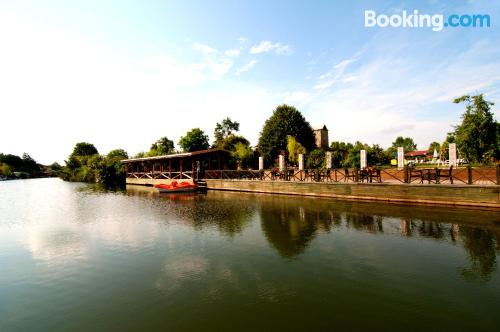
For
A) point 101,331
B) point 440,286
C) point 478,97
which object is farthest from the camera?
point 478,97

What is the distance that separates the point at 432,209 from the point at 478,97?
738 inches

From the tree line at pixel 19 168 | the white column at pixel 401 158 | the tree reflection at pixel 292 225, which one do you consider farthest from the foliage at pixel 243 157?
the tree line at pixel 19 168

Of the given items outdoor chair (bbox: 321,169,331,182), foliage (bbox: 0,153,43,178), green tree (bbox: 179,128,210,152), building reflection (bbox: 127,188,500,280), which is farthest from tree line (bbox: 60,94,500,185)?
foliage (bbox: 0,153,43,178)

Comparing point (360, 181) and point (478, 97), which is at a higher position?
point (478, 97)

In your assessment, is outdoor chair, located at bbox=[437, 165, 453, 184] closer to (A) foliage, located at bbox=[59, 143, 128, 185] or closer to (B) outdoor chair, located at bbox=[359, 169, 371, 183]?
(B) outdoor chair, located at bbox=[359, 169, 371, 183]

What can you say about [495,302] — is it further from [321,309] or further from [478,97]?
[478,97]

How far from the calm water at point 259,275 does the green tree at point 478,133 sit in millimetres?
16775

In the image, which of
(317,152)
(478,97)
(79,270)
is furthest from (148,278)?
(478,97)

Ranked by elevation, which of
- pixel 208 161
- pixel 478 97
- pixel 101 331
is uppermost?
pixel 478 97

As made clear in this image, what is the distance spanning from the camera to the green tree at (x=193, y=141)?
6178cm

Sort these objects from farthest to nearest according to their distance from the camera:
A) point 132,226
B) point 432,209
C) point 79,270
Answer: point 432,209 → point 132,226 → point 79,270

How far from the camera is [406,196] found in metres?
16.6

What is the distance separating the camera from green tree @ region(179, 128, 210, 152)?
61781mm

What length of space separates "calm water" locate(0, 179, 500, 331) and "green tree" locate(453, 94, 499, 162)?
55.0 ft
